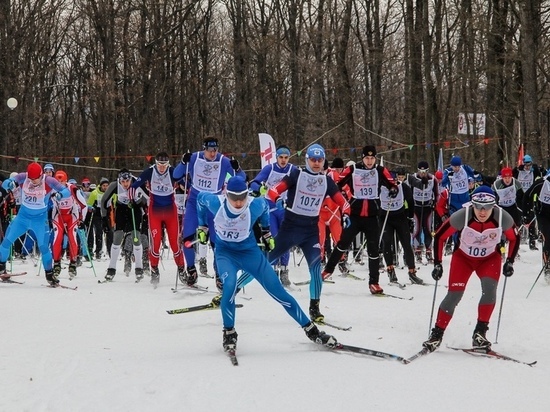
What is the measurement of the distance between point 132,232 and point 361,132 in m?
28.3

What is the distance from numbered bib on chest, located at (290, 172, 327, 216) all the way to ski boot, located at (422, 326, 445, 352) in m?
2.31

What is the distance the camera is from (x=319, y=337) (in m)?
6.14

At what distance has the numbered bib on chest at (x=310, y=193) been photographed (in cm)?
805

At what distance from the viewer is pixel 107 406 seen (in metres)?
4.58

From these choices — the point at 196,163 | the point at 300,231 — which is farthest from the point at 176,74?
the point at 300,231

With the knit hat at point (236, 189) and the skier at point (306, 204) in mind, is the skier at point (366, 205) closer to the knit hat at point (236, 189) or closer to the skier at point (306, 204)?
the skier at point (306, 204)

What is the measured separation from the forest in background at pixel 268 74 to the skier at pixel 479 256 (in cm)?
1056

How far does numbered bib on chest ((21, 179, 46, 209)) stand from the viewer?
10375 millimetres

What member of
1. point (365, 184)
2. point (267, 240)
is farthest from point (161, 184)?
point (267, 240)

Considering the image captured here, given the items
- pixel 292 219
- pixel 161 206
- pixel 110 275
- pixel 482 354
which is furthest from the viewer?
pixel 110 275

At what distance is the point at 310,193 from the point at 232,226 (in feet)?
6.82

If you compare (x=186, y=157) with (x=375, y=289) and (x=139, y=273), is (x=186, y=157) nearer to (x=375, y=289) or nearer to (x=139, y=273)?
(x=139, y=273)

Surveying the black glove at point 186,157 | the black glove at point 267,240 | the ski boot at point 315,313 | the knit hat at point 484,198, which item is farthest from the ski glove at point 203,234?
the black glove at point 186,157

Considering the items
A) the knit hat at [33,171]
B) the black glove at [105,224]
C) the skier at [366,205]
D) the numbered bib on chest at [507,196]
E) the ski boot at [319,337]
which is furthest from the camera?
the black glove at [105,224]
